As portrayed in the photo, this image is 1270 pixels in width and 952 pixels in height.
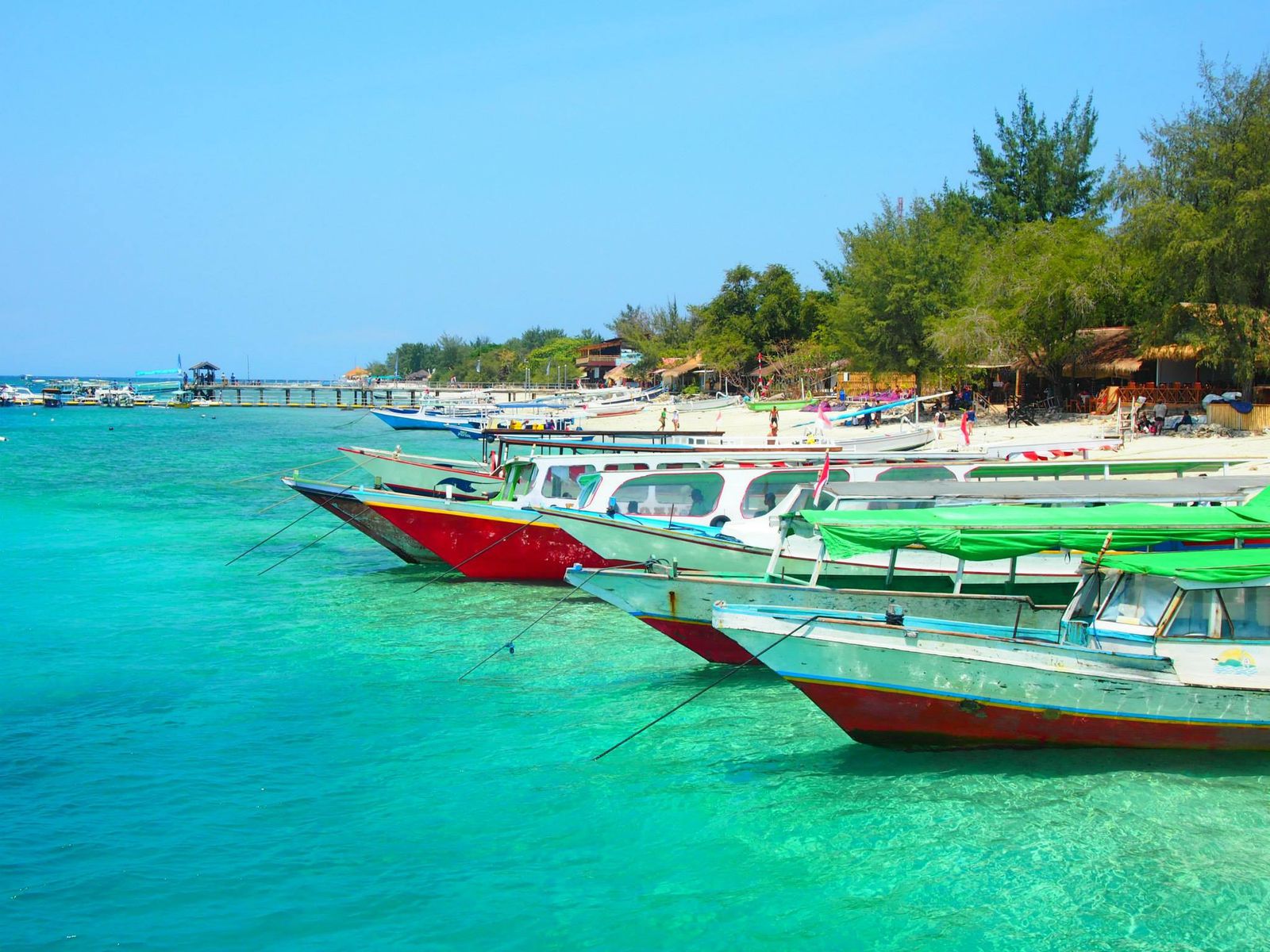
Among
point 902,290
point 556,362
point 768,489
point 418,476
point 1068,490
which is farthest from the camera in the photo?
point 556,362

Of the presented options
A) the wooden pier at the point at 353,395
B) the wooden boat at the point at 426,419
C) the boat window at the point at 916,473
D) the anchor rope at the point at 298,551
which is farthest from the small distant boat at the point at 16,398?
the boat window at the point at 916,473

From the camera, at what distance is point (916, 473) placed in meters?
18.0

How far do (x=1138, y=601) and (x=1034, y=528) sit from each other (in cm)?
120

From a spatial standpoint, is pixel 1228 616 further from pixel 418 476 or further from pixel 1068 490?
pixel 418 476

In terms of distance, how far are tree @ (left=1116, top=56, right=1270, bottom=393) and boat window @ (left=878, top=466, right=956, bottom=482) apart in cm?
1892

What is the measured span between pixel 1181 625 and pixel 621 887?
18.6 feet

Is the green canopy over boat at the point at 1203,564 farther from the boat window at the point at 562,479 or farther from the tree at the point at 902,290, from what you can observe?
the tree at the point at 902,290

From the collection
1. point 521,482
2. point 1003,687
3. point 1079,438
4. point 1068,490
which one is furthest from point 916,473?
point 1079,438

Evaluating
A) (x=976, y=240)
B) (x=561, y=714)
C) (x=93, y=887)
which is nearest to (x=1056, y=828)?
(x=561, y=714)

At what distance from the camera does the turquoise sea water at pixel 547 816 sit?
27.0 feet

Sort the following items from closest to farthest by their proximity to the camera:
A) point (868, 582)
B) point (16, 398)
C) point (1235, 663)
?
point (1235, 663) < point (868, 582) < point (16, 398)

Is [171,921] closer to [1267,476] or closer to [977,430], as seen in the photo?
[1267,476]

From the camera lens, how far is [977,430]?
39031 mm

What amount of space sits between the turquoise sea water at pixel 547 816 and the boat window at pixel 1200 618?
1.21m
